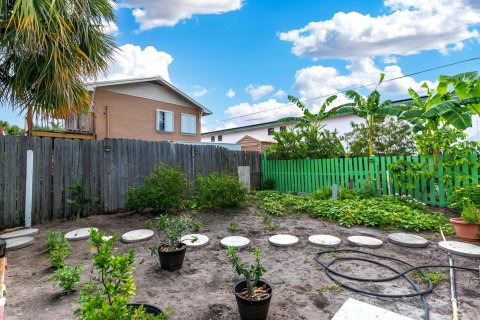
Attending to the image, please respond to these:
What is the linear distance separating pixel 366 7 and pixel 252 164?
704 cm

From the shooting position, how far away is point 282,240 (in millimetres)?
3855

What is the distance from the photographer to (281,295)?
2326 millimetres

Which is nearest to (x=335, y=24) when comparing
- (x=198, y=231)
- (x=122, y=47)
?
(x=122, y=47)

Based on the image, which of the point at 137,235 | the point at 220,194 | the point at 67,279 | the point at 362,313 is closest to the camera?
the point at 362,313

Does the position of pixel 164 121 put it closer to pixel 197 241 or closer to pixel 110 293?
pixel 197 241

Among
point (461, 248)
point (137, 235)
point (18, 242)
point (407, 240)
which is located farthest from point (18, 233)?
point (461, 248)

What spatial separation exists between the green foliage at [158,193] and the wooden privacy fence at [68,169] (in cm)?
60

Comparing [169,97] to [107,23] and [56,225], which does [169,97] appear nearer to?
[107,23]

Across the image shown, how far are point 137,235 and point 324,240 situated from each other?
3165mm

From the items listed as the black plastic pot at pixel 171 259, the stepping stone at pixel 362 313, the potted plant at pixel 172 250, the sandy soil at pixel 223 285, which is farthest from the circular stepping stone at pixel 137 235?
the stepping stone at pixel 362 313

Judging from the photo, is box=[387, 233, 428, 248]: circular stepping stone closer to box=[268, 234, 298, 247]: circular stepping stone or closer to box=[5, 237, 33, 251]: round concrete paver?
box=[268, 234, 298, 247]: circular stepping stone

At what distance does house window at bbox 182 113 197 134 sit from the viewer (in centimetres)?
1535

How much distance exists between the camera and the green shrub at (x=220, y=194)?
5.90 metres

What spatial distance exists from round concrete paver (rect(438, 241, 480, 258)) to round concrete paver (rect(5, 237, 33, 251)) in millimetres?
6328
